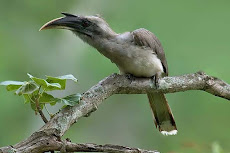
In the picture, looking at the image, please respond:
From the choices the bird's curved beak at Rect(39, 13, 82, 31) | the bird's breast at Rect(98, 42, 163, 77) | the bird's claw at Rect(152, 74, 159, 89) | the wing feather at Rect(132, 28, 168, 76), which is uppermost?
the bird's curved beak at Rect(39, 13, 82, 31)

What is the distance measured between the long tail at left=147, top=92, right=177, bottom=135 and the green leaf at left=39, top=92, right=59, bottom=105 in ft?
5.71

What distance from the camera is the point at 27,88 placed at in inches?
104

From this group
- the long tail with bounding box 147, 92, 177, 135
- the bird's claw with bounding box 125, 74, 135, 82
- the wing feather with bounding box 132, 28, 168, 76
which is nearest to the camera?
the bird's claw with bounding box 125, 74, 135, 82

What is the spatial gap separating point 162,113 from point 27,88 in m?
1.99

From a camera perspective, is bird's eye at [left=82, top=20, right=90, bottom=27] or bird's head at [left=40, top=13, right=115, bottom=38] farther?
bird's eye at [left=82, top=20, right=90, bottom=27]

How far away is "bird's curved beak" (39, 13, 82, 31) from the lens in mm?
3445

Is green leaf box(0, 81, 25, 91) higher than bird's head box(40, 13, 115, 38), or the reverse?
bird's head box(40, 13, 115, 38)

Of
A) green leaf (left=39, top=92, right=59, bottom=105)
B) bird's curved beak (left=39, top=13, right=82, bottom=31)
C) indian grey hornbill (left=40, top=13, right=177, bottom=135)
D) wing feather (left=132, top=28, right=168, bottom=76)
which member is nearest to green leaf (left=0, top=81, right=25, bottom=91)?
green leaf (left=39, top=92, right=59, bottom=105)

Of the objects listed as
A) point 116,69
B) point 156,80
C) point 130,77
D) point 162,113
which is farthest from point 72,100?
point 116,69

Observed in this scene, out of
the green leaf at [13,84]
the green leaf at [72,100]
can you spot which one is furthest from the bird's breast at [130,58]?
the green leaf at [13,84]

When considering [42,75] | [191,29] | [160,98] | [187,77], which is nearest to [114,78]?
[187,77]

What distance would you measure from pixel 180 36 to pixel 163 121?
8.28 feet

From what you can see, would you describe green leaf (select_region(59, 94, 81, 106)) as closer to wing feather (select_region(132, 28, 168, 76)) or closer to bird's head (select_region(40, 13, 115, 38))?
bird's head (select_region(40, 13, 115, 38))

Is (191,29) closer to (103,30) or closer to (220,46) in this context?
(220,46)
